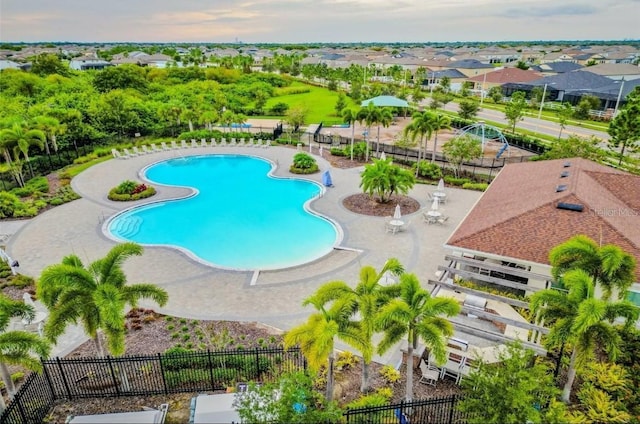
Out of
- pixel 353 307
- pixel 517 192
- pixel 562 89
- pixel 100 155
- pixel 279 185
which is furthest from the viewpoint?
pixel 562 89

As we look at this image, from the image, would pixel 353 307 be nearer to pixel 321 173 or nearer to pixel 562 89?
pixel 321 173

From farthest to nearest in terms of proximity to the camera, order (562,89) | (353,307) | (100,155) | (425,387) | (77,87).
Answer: (562,89)
(77,87)
(100,155)
(425,387)
(353,307)

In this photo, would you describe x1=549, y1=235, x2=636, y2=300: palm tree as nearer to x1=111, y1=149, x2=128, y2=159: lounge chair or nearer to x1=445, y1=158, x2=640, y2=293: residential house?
x1=445, y1=158, x2=640, y2=293: residential house

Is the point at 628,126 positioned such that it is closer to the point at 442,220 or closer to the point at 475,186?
the point at 475,186

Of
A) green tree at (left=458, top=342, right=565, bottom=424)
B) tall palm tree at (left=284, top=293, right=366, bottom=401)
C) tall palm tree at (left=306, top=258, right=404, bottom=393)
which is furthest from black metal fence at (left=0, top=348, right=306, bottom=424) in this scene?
green tree at (left=458, top=342, right=565, bottom=424)

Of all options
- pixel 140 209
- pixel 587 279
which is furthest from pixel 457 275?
pixel 140 209
